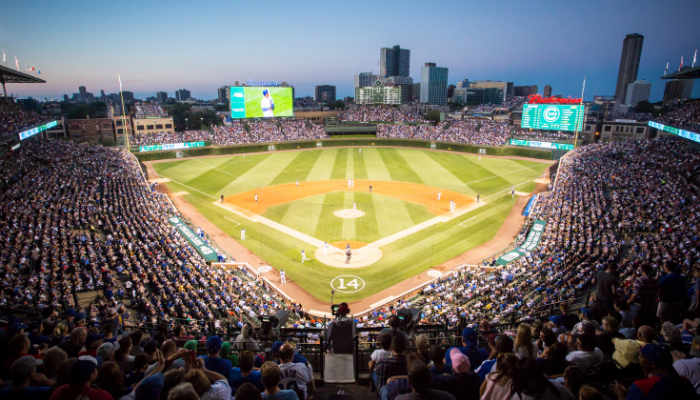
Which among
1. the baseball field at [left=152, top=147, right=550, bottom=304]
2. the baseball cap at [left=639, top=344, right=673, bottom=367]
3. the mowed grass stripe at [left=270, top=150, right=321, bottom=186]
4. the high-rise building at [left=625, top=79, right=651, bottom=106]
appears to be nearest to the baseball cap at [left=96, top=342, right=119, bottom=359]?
the baseball cap at [left=639, top=344, right=673, bottom=367]

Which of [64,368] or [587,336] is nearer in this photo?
[64,368]

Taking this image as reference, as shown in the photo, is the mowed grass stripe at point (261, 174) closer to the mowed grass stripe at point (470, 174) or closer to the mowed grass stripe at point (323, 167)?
the mowed grass stripe at point (323, 167)

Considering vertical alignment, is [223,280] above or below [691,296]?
below

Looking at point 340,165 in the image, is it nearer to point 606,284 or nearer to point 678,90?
point 606,284

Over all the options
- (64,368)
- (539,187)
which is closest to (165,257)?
(64,368)

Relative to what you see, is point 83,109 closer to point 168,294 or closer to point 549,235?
point 168,294

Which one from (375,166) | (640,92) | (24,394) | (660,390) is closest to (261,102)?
(375,166)
